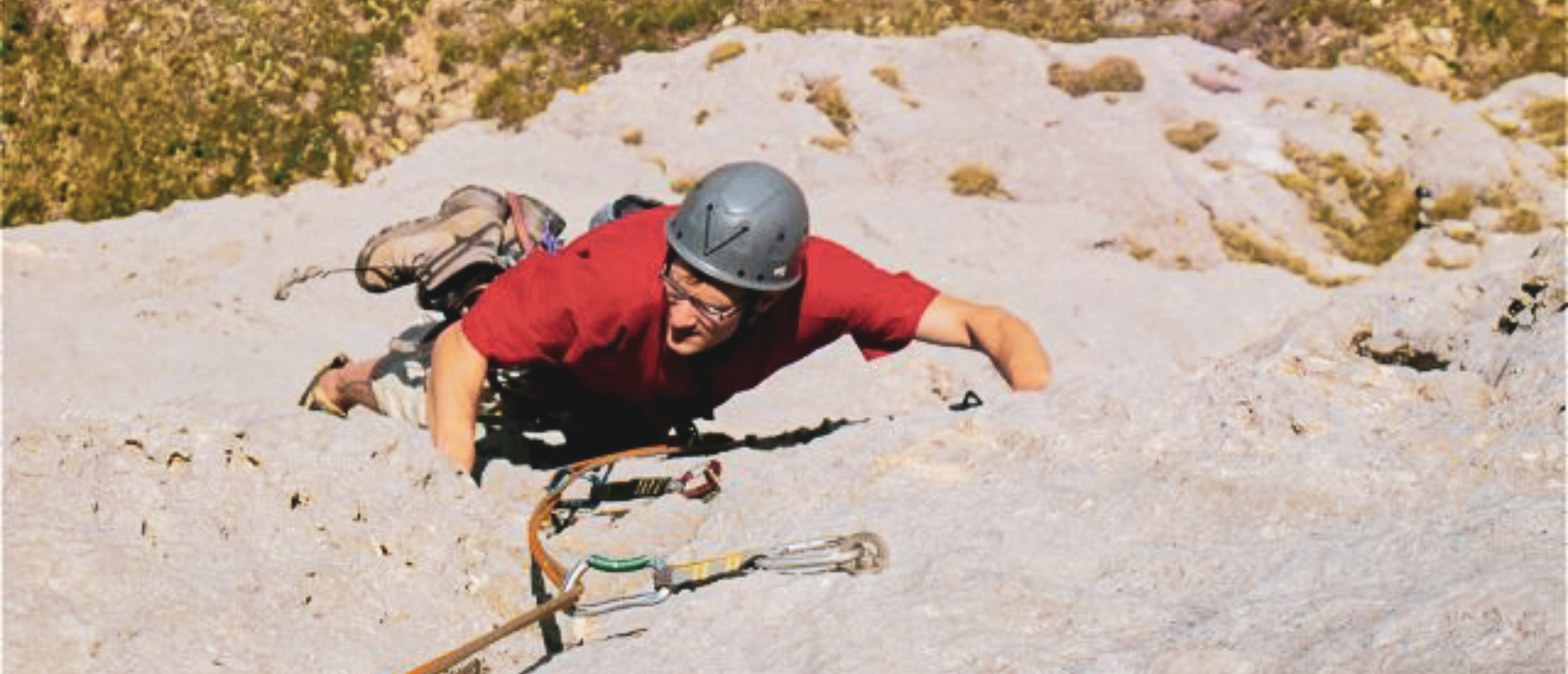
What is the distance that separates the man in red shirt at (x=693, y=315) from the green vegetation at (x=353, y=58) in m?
12.4

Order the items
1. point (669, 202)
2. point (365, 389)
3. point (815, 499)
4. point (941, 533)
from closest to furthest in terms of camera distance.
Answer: point (941, 533)
point (815, 499)
point (365, 389)
point (669, 202)

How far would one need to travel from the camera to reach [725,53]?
17719 millimetres

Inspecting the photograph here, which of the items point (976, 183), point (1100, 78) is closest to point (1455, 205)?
point (1100, 78)

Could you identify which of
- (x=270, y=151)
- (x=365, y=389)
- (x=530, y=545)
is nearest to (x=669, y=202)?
(x=270, y=151)

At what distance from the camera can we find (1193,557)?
4.04 meters

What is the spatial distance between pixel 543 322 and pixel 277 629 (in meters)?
1.64

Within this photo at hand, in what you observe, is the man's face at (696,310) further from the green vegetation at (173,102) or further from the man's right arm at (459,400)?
the green vegetation at (173,102)

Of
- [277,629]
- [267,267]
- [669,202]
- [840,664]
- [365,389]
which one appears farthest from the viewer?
[669,202]

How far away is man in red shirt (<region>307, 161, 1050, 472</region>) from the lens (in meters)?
5.05

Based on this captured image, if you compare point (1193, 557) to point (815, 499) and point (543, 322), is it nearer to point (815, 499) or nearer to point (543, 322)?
point (815, 499)

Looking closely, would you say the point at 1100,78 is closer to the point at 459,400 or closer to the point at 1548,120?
the point at 1548,120

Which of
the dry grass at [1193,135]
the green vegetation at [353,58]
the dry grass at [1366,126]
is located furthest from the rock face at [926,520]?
the dry grass at [1366,126]

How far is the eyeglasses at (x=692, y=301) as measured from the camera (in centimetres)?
516

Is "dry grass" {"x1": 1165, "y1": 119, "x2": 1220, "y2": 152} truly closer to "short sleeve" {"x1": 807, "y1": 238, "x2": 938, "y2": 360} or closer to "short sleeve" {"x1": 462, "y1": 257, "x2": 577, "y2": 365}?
"short sleeve" {"x1": 807, "y1": 238, "x2": 938, "y2": 360}
